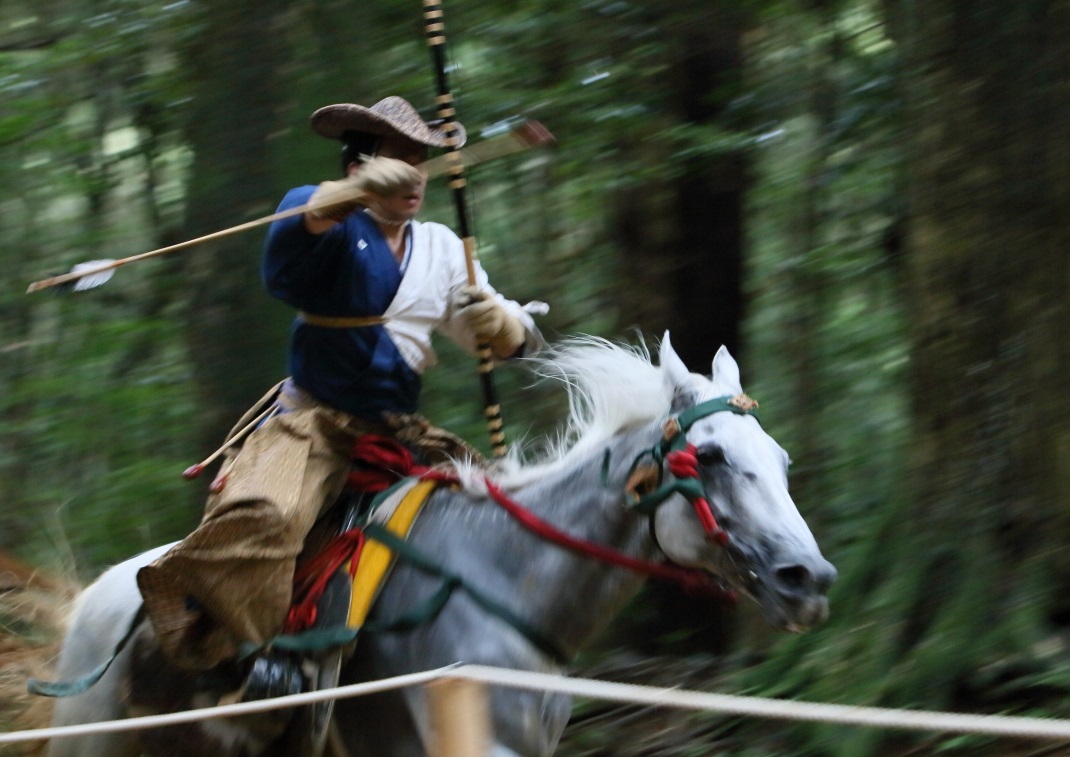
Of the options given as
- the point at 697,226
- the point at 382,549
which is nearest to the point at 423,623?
the point at 382,549

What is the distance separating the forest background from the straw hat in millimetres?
1840

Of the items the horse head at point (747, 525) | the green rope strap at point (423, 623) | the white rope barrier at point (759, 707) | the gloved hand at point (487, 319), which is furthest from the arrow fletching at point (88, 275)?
the horse head at point (747, 525)

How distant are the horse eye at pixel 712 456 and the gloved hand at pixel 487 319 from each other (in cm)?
90

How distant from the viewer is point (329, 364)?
394 centimetres

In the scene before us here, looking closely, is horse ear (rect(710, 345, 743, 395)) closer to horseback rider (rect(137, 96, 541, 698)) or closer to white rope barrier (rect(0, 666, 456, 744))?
horseback rider (rect(137, 96, 541, 698))

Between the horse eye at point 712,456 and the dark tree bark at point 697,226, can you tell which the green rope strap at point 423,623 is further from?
the dark tree bark at point 697,226

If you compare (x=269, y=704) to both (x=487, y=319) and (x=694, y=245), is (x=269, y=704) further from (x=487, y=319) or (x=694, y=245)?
(x=694, y=245)

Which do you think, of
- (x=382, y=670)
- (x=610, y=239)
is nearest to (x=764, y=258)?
(x=610, y=239)

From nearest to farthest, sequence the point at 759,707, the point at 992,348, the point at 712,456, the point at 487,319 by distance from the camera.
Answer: the point at 759,707
the point at 712,456
the point at 487,319
the point at 992,348

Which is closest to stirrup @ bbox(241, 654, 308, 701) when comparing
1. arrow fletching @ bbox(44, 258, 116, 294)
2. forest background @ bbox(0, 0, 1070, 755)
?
arrow fletching @ bbox(44, 258, 116, 294)

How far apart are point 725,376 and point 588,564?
68 cm

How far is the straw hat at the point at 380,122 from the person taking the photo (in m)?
3.84

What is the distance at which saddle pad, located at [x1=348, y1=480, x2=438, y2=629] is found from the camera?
12.1ft

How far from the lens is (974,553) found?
5008 millimetres
